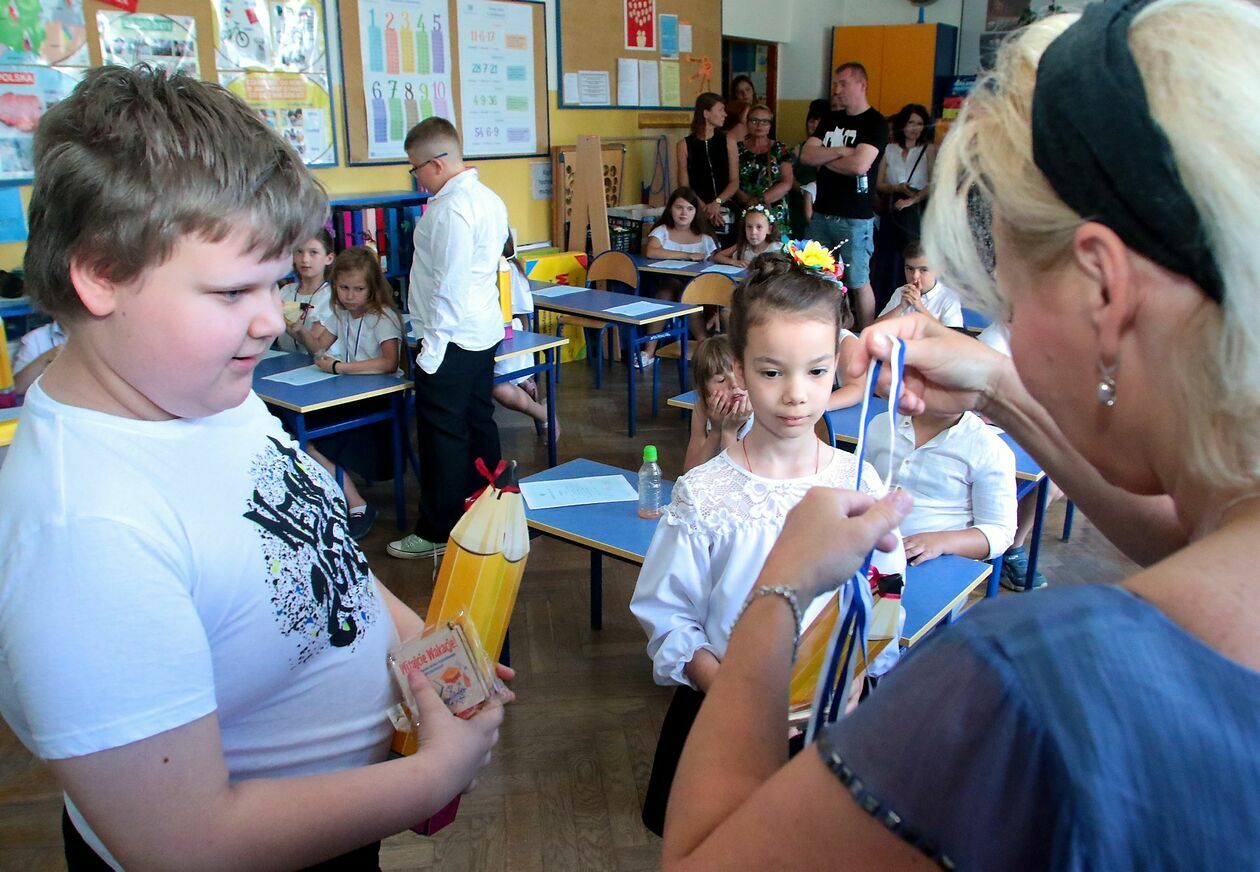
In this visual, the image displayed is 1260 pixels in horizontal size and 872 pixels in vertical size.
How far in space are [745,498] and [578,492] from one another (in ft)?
3.66

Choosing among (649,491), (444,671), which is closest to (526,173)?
(649,491)

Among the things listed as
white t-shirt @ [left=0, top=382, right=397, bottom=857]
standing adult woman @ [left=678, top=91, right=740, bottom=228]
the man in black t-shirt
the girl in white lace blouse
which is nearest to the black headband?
white t-shirt @ [left=0, top=382, right=397, bottom=857]

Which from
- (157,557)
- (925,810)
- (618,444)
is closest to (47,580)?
(157,557)

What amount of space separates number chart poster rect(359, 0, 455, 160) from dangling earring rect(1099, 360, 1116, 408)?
6.15 m

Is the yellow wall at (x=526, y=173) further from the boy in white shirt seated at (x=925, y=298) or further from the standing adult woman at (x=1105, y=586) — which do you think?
the standing adult woman at (x=1105, y=586)

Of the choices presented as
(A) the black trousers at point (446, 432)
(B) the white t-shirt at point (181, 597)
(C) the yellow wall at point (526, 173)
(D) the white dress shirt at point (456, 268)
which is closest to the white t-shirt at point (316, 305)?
(D) the white dress shirt at point (456, 268)

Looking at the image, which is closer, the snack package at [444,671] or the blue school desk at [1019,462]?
the snack package at [444,671]

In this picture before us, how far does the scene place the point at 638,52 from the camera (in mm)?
7961

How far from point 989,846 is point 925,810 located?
4cm

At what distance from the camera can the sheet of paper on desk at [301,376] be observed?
160 inches

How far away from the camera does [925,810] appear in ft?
1.92

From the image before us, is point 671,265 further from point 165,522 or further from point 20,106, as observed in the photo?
point 165,522

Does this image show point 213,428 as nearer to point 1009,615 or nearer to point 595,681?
point 1009,615

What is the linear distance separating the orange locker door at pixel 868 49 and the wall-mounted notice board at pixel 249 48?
6.09m
